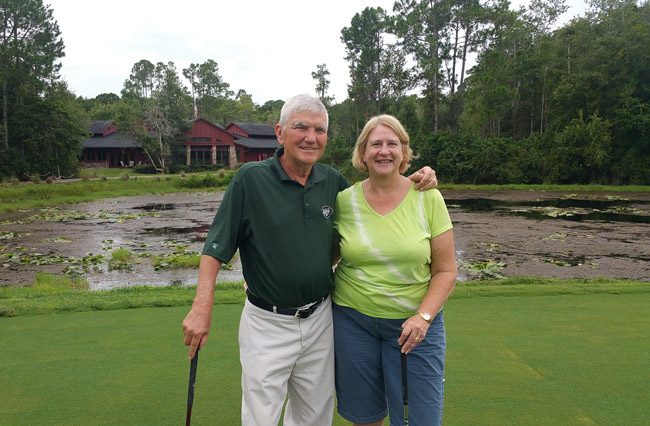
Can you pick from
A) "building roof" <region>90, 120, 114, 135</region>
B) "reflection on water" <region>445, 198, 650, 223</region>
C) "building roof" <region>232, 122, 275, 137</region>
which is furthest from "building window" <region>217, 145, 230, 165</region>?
"reflection on water" <region>445, 198, 650, 223</region>

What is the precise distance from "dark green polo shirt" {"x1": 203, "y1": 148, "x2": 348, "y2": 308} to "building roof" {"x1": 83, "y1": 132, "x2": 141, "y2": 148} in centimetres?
4525

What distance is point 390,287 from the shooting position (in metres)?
2.35

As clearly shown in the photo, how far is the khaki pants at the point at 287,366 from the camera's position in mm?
2348

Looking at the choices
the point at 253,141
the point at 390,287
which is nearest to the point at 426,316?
the point at 390,287

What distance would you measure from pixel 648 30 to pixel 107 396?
3687 centimetres

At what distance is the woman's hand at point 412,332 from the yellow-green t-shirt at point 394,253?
105 mm

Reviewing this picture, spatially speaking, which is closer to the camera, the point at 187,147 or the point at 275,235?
the point at 275,235

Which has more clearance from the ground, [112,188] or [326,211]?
[326,211]

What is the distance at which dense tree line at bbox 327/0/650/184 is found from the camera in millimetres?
31438

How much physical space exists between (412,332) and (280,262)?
657mm

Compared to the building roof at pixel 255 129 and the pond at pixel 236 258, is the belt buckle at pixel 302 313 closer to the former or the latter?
the pond at pixel 236 258

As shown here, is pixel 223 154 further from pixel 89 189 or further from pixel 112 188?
pixel 89 189

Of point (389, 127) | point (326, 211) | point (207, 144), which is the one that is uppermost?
point (207, 144)

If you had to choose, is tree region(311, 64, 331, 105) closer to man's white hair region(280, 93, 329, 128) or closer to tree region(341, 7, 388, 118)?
tree region(341, 7, 388, 118)
